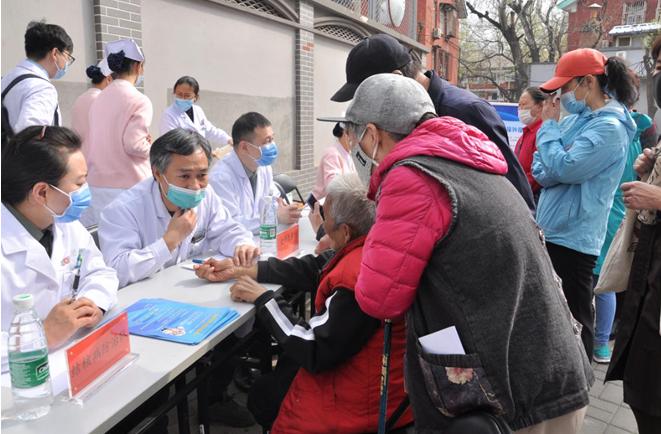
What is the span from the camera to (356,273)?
1.64 metres

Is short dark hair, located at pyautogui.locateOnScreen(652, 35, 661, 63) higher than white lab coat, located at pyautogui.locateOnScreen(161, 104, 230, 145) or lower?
higher

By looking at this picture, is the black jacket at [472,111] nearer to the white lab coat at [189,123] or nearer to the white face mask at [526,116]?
the white face mask at [526,116]

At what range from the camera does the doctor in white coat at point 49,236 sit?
1.67 meters

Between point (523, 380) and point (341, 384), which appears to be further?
point (341, 384)

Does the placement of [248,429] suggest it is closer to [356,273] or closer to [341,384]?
[341,384]

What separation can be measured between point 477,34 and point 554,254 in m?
24.0

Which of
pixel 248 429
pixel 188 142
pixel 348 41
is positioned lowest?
pixel 248 429

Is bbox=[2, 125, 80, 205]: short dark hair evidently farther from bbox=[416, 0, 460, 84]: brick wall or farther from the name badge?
bbox=[416, 0, 460, 84]: brick wall

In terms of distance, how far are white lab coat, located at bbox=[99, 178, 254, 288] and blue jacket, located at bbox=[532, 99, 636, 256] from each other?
171 cm

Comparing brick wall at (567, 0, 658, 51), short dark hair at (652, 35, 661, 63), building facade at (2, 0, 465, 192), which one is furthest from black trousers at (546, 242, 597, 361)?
brick wall at (567, 0, 658, 51)

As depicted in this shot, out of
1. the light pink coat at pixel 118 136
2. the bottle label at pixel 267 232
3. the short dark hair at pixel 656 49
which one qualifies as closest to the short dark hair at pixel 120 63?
the light pink coat at pixel 118 136

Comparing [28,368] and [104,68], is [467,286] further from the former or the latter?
[104,68]

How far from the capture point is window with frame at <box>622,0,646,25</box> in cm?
2544

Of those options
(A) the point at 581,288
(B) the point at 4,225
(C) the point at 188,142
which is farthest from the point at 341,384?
(A) the point at 581,288
